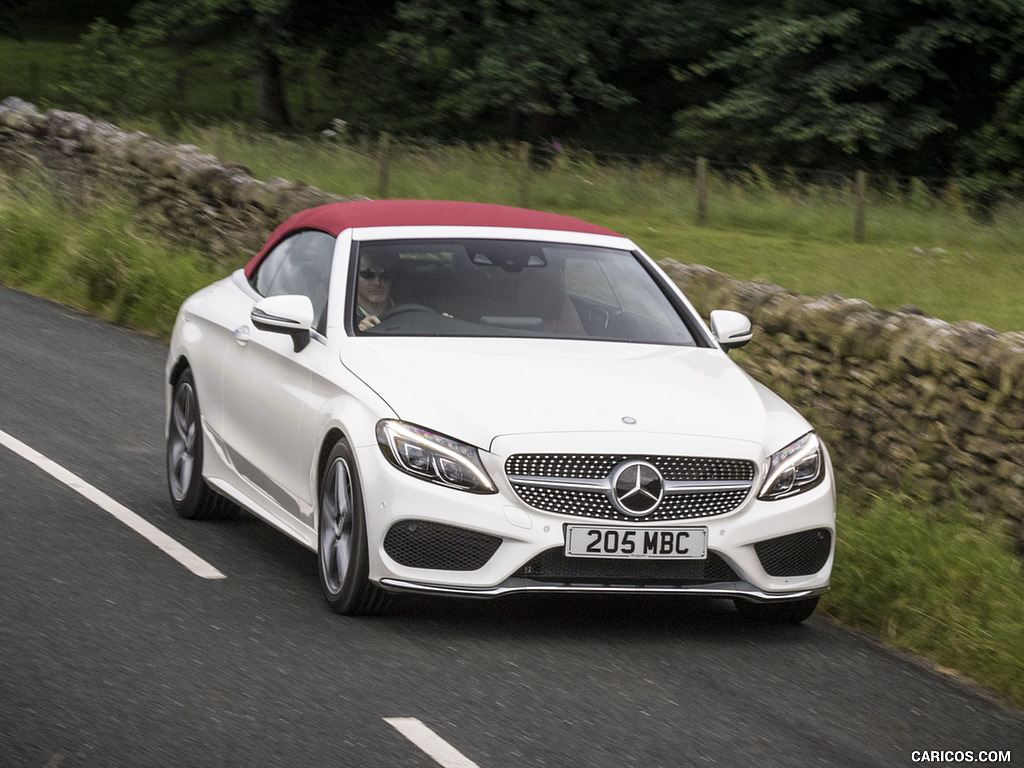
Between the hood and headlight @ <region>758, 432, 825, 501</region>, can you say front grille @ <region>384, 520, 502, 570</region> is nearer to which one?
the hood

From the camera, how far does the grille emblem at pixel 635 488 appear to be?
21.9ft

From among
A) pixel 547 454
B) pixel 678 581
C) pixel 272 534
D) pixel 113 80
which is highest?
pixel 547 454

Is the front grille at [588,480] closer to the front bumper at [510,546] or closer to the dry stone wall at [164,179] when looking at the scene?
the front bumper at [510,546]

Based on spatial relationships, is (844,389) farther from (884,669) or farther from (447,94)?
(447,94)

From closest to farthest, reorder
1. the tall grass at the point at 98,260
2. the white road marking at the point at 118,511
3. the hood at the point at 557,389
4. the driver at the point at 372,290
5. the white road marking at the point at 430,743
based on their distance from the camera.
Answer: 1. the white road marking at the point at 430,743
2. the hood at the point at 557,389
3. the driver at the point at 372,290
4. the white road marking at the point at 118,511
5. the tall grass at the point at 98,260

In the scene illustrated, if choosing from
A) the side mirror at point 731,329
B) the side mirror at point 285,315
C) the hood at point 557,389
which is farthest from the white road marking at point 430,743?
the side mirror at point 731,329

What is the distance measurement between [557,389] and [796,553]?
1136 millimetres

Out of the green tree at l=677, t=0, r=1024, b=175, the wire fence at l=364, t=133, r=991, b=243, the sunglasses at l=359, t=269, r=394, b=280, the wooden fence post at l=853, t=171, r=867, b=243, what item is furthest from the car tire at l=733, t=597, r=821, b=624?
the green tree at l=677, t=0, r=1024, b=175

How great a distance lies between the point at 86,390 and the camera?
40.2 feet

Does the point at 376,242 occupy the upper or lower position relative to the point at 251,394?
upper

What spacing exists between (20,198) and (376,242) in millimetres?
11511

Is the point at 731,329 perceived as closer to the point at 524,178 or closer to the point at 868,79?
the point at 524,178

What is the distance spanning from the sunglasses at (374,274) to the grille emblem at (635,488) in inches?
67.8

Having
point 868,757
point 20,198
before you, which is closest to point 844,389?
point 868,757
